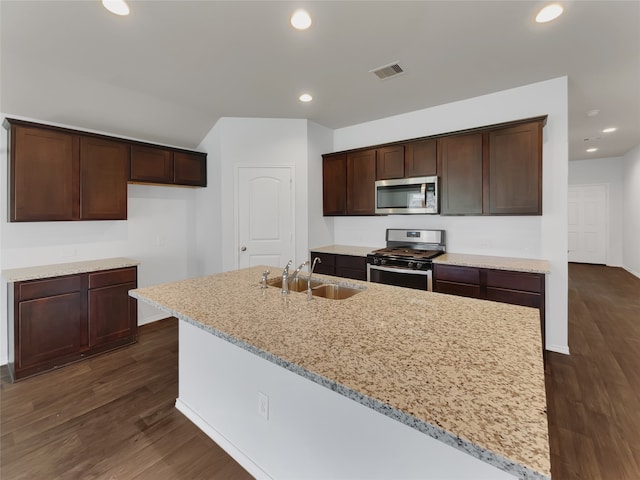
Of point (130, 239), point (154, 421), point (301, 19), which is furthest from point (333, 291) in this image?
point (130, 239)

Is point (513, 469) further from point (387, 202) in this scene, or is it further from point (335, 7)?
point (387, 202)

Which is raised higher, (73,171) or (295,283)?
(73,171)

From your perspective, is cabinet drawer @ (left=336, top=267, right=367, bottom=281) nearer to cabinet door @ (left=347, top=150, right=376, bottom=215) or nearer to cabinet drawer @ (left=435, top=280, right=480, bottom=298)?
cabinet door @ (left=347, top=150, right=376, bottom=215)

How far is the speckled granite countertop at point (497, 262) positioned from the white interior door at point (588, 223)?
6.38 m

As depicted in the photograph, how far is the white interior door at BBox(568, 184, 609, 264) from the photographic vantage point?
7.30 meters

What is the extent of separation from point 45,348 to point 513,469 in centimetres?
370

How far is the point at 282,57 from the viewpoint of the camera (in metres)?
2.51

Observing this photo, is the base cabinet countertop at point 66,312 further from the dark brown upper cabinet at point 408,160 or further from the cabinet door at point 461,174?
the cabinet door at point 461,174

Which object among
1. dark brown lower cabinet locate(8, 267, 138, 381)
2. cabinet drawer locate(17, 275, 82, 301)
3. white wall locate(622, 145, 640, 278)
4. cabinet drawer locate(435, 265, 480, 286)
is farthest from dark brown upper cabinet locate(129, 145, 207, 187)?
white wall locate(622, 145, 640, 278)

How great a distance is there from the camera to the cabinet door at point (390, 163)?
369 centimetres

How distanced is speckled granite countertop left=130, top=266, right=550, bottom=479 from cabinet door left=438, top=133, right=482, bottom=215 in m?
1.86

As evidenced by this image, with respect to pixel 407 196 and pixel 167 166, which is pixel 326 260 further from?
pixel 167 166

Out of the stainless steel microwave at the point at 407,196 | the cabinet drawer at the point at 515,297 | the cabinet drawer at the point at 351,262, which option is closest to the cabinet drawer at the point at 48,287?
the cabinet drawer at the point at 351,262

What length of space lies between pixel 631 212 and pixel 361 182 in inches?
258
